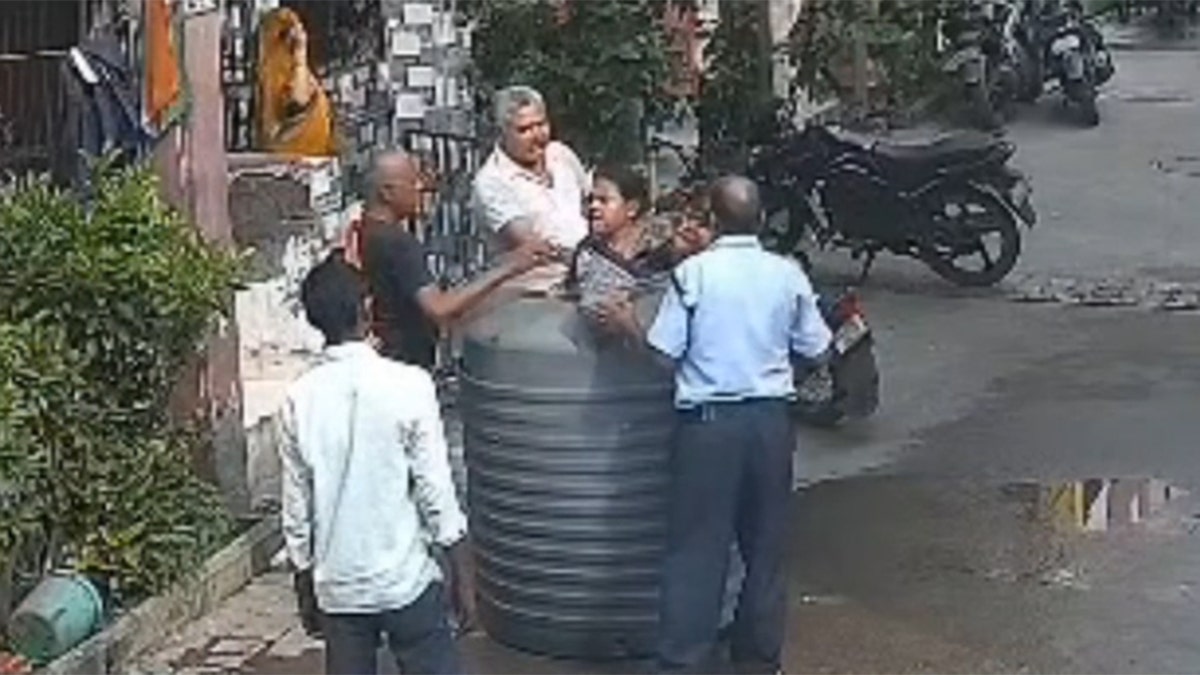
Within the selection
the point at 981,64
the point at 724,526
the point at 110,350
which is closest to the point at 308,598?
the point at 724,526

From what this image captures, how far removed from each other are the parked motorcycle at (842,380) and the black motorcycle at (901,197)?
2805 millimetres

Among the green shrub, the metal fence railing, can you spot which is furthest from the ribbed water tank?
the metal fence railing

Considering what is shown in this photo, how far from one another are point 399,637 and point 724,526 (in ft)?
4.32

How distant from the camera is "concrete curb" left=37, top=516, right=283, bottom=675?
741 cm

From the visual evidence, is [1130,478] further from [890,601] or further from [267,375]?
[267,375]

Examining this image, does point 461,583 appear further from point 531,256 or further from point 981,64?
point 981,64

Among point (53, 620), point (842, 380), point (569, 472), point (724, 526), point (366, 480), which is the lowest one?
point (53, 620)

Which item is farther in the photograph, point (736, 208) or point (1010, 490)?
point (1010, 490)

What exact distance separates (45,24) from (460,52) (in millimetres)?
3003

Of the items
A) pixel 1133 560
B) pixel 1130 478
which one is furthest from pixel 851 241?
pixel 1133 560

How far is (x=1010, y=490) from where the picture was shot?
9633mm

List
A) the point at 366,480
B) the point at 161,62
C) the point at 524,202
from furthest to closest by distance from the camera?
the point at 161,62 → the point at 524,202 → the point at 366,480

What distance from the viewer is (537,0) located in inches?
545

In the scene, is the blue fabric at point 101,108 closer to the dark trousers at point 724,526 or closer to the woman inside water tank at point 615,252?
the woman inside water tank at point 615,252
